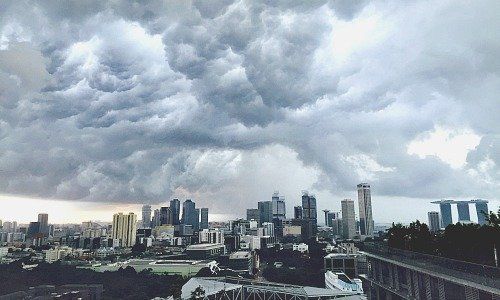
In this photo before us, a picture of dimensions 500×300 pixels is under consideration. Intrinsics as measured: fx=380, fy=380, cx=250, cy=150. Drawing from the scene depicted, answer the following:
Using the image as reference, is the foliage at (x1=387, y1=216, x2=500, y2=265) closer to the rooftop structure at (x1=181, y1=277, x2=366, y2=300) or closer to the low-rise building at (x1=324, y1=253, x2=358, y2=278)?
the rooftop structure at (x1=181, y1=277, x2=366, y2=300)

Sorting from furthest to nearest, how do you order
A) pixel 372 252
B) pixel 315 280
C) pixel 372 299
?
pixel 315 280 → pixel 372 299 → pixel 372 252

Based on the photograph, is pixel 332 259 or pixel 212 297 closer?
pixel 212 297

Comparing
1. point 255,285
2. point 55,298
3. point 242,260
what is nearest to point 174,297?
point 255,285

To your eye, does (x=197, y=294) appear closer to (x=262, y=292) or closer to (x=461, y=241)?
(x=262, y=292)

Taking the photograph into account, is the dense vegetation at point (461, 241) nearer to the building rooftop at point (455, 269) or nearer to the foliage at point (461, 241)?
the foliage at point (461, 241)

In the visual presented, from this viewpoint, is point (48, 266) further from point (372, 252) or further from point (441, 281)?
point (441, 281)
